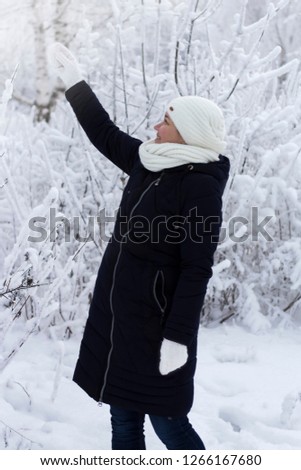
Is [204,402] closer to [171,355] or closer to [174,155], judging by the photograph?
[171,355]

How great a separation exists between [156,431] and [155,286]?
0.53 meters

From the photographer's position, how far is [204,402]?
3.04 m

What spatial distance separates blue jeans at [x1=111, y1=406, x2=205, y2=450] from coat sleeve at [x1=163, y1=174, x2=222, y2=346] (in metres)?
0.35

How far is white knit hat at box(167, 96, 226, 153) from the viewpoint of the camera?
1.93 meters

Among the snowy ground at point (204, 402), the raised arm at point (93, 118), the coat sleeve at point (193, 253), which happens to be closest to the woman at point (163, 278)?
the coat sleeve at point (193, 253)

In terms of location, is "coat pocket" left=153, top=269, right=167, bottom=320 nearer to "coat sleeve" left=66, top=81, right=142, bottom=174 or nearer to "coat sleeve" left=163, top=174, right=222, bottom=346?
"coat sleeve" left=163, top=174, right=222, bottom=346

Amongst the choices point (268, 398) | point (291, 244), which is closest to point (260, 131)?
point (291, 244)

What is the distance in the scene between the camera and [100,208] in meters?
3.81

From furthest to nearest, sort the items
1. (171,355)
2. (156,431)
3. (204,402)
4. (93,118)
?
(204,402) < (93,118) < (156,431) < (171,355)

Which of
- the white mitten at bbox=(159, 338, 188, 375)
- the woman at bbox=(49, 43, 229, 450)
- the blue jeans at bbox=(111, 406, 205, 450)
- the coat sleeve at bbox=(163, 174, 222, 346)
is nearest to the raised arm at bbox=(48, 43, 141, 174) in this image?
the woman at bbox=(49, 43, 229, 450)

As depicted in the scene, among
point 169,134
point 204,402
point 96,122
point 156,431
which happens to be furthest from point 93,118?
point 204,402

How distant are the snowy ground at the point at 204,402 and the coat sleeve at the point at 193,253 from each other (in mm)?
963

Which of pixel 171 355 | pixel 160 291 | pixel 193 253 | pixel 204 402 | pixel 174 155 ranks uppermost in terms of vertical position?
pixel 174 155

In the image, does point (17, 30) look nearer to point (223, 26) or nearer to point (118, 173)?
point (223, 26)
